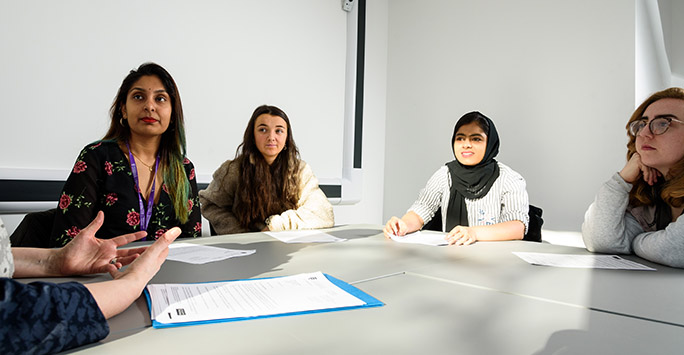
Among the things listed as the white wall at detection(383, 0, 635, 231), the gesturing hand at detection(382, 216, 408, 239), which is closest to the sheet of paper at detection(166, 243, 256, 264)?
the gesturing hand at detection(382, 216, 408, 239)

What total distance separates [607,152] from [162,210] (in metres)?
2.58

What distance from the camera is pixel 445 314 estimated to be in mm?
640

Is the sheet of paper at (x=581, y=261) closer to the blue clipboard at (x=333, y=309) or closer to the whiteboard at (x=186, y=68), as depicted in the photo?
the blue clipboard at (x=333, y=309)

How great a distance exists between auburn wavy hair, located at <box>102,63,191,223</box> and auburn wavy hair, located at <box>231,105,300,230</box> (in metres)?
0.38

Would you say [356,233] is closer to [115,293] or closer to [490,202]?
[490,202]

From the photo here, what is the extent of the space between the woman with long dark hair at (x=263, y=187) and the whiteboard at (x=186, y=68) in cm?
61

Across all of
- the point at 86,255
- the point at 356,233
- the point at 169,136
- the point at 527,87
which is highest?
the point at 527,87

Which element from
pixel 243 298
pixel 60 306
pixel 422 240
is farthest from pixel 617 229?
pixel 60 306

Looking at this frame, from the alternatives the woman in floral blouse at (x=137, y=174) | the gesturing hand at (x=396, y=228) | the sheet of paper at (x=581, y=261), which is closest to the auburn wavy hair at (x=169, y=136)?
the woman in floral blouse at (x=137, y=174)

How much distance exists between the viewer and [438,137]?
3385 mm

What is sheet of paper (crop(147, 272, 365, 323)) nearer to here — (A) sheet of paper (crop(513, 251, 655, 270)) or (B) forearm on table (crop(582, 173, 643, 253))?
(A) sheet of paper (crop(513, 251, 655, 270))

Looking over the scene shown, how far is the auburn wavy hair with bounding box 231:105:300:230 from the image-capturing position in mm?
1997

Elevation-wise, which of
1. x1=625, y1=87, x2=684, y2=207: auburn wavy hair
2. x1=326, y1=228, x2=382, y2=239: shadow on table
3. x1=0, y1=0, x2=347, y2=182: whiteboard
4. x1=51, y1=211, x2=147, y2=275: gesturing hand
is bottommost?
x1=326, y1=228, x2=382, y2=239: shadow on table

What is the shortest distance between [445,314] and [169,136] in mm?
1461
